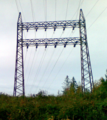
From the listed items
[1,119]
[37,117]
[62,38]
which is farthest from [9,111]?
[62,38]

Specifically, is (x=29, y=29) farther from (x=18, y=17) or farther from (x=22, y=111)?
(x=22, y=111)

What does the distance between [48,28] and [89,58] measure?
6.77 metres

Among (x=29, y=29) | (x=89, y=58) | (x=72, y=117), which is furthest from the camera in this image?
(x=29, y=29)

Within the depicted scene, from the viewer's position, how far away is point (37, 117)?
13266mm

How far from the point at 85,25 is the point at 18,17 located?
9.48 metres

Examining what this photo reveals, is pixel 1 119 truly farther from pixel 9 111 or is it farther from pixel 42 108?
pixel 42 108

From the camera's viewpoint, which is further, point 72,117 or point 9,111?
point 9,111

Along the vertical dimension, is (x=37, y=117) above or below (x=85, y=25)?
below

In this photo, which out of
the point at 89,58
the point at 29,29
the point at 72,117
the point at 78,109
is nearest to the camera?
the point at 72,117

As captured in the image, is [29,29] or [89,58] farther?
[29,29]

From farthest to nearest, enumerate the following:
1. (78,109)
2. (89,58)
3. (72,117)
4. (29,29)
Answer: (29,29) < (89,58) < (78,109) < (72,117)

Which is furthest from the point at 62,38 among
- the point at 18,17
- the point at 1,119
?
the point at 1,119

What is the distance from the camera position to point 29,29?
25703 millimetres

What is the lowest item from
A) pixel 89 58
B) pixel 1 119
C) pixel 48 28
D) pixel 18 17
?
pixel 1 119
